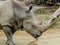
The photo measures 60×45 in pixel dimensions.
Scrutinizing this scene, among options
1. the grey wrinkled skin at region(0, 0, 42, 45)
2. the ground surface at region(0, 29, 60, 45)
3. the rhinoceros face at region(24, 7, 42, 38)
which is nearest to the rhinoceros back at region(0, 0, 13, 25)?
the grey wrinkled skin at region(0, 0, 42, 45)

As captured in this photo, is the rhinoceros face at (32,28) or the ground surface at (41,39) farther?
the ground surface at (41,39)

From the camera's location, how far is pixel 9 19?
24.0ft

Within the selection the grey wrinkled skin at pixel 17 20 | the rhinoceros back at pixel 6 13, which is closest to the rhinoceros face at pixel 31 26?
the grey wrinkled skin at pixel 17 20

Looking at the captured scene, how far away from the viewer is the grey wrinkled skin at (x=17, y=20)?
7277mm

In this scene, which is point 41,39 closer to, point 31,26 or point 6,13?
point 31,26

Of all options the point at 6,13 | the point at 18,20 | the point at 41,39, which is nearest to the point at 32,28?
the point at 18,20

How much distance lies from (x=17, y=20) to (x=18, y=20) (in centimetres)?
3

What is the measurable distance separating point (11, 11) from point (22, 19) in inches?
14.2

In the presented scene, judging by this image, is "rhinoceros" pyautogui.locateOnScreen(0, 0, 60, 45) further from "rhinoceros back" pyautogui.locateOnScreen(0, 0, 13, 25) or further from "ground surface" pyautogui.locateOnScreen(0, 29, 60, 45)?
"ground surface" pyautogui.locateOnScreen(0, 29, 60, 45)

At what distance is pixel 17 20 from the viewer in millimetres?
7367

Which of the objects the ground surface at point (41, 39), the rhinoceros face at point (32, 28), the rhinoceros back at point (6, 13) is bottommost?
the ground surface at point (41, 39)

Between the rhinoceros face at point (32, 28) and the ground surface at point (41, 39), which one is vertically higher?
the rhinoceros face at point (32, 28)

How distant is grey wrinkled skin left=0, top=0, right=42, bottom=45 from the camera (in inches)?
287

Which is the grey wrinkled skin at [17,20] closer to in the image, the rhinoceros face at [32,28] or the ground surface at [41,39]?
the rhinoceros face at [32,28]
